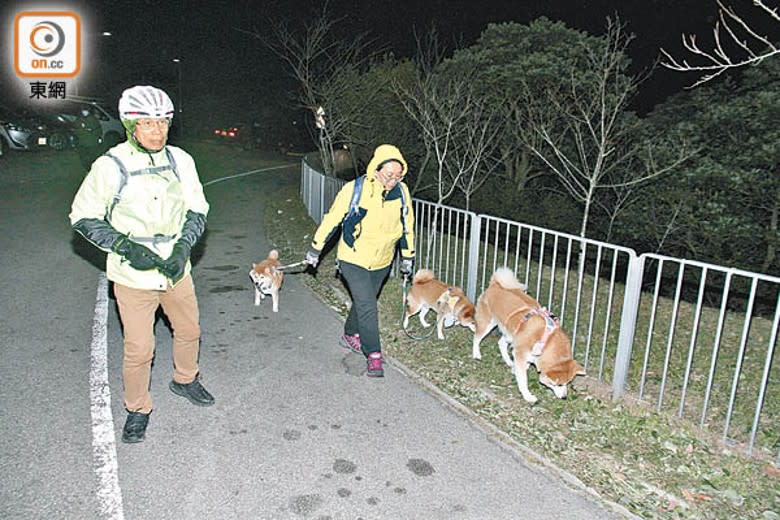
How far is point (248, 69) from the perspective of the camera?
38.2 m

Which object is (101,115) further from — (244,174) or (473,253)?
(473,253)

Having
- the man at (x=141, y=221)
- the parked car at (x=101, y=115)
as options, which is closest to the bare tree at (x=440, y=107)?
the man at (x=141, y=221)

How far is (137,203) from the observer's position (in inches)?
147

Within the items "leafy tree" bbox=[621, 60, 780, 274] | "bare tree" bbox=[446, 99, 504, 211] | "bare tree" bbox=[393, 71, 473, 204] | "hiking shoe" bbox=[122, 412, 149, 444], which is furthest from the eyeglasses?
"leafy tree" bbox=[621, 60, 780, 274]

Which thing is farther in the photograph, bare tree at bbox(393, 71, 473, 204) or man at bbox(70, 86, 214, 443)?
bare tree at bbox(393, 71, 473, 204)

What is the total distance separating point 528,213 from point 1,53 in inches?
1061

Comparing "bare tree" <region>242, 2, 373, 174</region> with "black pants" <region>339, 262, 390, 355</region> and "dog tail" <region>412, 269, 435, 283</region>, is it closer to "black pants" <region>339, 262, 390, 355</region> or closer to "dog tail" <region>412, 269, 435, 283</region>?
"dog tail" <region>412, 269, 435, 283</region>

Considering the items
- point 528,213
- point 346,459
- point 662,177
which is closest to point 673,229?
point 662,177

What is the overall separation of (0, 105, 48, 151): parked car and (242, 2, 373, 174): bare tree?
9.12 m

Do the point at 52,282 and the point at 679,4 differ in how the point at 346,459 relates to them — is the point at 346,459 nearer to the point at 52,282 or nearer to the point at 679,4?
the point at 52,282

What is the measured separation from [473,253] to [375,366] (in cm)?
202

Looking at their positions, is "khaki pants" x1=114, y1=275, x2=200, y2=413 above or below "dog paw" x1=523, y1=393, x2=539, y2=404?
above

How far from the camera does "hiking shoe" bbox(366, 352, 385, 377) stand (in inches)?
205

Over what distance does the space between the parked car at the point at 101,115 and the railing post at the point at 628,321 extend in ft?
63.7
